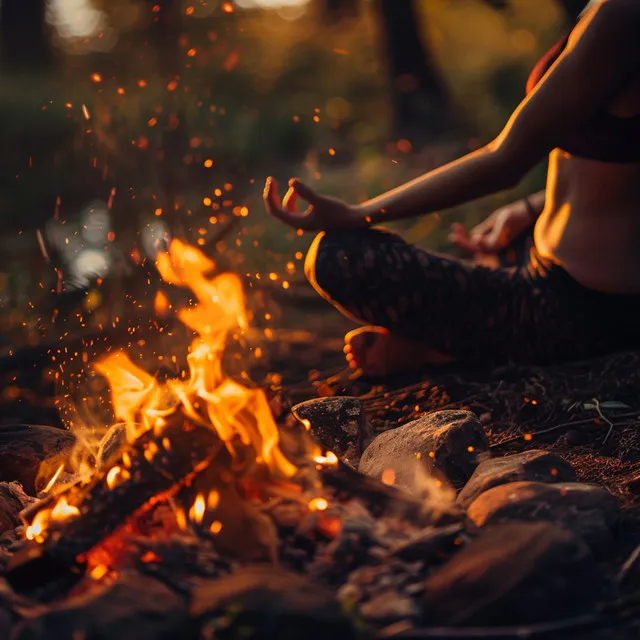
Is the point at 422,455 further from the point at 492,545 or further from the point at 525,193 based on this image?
the point at 525,193

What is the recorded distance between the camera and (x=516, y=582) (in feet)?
6.68

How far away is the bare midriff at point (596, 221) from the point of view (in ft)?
11.6

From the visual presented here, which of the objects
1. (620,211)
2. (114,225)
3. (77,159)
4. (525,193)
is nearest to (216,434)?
(620,211)

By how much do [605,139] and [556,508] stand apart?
61.0 inches

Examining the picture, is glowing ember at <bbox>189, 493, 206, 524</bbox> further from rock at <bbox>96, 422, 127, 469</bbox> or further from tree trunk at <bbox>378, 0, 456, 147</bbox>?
tree trunk at <bbox>378, 0, 456, 147</bbox>

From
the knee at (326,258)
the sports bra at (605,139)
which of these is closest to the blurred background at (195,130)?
the knee at (326,258)

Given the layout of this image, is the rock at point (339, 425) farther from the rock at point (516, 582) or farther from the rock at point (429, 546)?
the rock at point (516, 582)

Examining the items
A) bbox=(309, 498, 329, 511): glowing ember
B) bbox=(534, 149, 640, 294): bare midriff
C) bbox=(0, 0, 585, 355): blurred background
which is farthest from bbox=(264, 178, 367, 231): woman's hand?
bbox=(309, 498, 329, 511): glowing ember

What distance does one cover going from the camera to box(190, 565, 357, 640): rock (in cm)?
188

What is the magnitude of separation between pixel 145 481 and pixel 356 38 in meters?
20.7

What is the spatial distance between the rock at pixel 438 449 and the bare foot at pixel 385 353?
3.40 feet

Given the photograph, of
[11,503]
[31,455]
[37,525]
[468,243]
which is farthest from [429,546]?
[468,243]

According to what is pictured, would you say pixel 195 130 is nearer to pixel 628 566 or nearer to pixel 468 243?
pixel 468 243

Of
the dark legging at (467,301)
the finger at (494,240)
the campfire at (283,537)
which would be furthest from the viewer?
the finger at (494,240)
